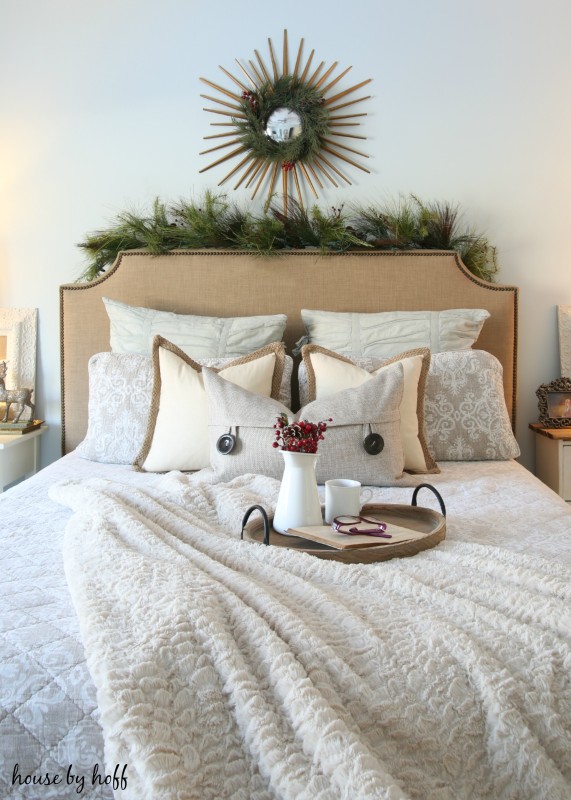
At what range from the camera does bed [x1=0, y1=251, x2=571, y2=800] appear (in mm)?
798

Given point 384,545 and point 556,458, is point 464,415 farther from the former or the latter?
point 384,545

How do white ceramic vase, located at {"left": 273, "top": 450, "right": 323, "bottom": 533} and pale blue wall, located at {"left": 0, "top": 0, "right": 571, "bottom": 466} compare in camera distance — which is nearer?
white ceramic vase, located at {"left": 273, "top": 450, "right": 323, "bottom": 533}

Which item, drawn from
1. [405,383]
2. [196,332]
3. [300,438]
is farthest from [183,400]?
[300,438]

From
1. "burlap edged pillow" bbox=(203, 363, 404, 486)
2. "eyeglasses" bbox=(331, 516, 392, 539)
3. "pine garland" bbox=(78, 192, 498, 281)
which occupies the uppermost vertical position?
"pine garland" bbox=(78, 192, 498, 281)

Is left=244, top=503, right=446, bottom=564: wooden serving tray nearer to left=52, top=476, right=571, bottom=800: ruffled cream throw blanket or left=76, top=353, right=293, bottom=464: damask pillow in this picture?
left=52, top=476, right=571, bottom=800: ruffled cream throw blanket

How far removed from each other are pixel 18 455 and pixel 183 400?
38.0 inches

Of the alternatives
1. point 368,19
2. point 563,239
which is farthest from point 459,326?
point 368,19

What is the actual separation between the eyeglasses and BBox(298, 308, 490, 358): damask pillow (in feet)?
4.16

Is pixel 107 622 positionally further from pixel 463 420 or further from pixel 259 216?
pixel 259 216

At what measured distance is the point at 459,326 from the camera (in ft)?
8.91

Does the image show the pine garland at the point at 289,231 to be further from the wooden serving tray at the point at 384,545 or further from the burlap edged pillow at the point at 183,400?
the wooden serving tray at the point at 384,545

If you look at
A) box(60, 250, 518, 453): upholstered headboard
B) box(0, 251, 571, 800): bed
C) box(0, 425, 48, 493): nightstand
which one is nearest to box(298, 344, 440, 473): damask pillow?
box(60, 250, 518, 453): upholstered headboard

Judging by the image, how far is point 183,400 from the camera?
2324 mm

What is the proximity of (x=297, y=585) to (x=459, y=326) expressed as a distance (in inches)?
70.5
